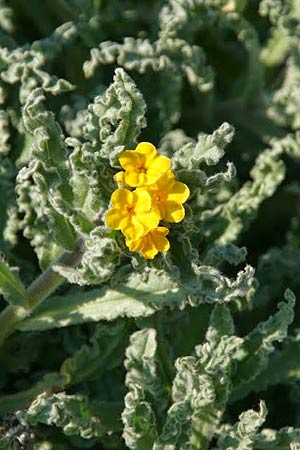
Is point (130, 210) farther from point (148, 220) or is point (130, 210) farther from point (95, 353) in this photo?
point (95, 353)

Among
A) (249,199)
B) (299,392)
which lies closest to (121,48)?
(249,199)

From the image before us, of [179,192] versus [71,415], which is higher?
[179,192]

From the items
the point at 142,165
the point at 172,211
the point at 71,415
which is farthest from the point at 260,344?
the point at 142,165

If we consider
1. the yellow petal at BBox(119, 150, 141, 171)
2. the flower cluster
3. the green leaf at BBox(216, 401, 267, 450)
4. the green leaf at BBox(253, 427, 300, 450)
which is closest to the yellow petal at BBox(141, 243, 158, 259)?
the flower cluster

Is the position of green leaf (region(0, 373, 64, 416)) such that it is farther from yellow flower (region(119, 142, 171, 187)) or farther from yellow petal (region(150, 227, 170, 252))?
yellow flower (region(119, 142, 171, 187))

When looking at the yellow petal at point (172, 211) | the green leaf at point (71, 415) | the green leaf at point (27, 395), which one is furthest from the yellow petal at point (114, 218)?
the green leaf at point (27, 395)

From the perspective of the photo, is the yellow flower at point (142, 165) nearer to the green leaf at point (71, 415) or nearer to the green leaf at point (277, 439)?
the green leaf at point (71, 415)

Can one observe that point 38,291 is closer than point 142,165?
No
